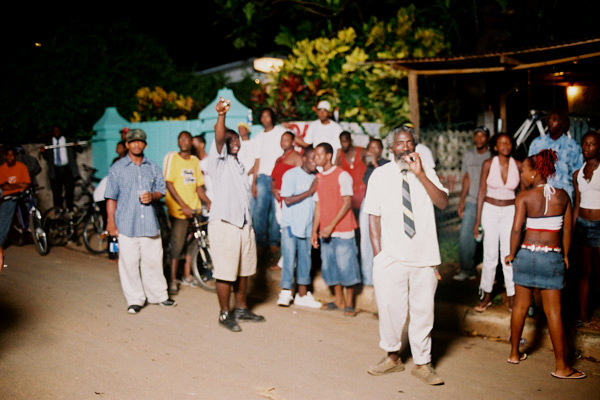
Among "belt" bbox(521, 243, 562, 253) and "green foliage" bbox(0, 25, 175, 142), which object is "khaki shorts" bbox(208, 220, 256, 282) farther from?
"green foliage" bbox(0, 25, 175, 142)

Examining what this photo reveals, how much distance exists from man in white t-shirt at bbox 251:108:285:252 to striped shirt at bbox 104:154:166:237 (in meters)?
2.36

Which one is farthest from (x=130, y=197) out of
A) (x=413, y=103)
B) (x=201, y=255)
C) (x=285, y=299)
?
(x=413, y=103)

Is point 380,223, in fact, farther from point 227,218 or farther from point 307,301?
point 307,301

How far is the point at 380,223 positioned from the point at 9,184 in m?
8.01

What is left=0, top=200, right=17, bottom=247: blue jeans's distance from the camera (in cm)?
995

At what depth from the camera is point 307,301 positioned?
711cm

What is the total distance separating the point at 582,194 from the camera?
19.0 ft

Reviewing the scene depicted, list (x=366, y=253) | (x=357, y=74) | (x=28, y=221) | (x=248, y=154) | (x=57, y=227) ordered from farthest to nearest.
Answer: (x=57, y=227) < (x=28, y=221) < (x=357, y=74) < (x=248, y=154) < (x=366, y=253)

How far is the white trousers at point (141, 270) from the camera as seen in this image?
22.1 feet

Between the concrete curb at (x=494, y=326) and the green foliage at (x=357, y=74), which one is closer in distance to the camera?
the concrete curb at (x=494, y=326)

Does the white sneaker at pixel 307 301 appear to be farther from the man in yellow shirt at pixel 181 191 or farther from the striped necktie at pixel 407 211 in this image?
the striped necktie at pixel 407 211

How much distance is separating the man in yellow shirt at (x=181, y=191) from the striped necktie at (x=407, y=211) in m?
3.67

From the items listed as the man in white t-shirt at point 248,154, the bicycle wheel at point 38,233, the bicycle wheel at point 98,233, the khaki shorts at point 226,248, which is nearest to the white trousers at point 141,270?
the khaki shorts at point 226,248

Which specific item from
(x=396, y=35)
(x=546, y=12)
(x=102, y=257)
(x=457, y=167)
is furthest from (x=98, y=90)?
(x=546, y=12)
